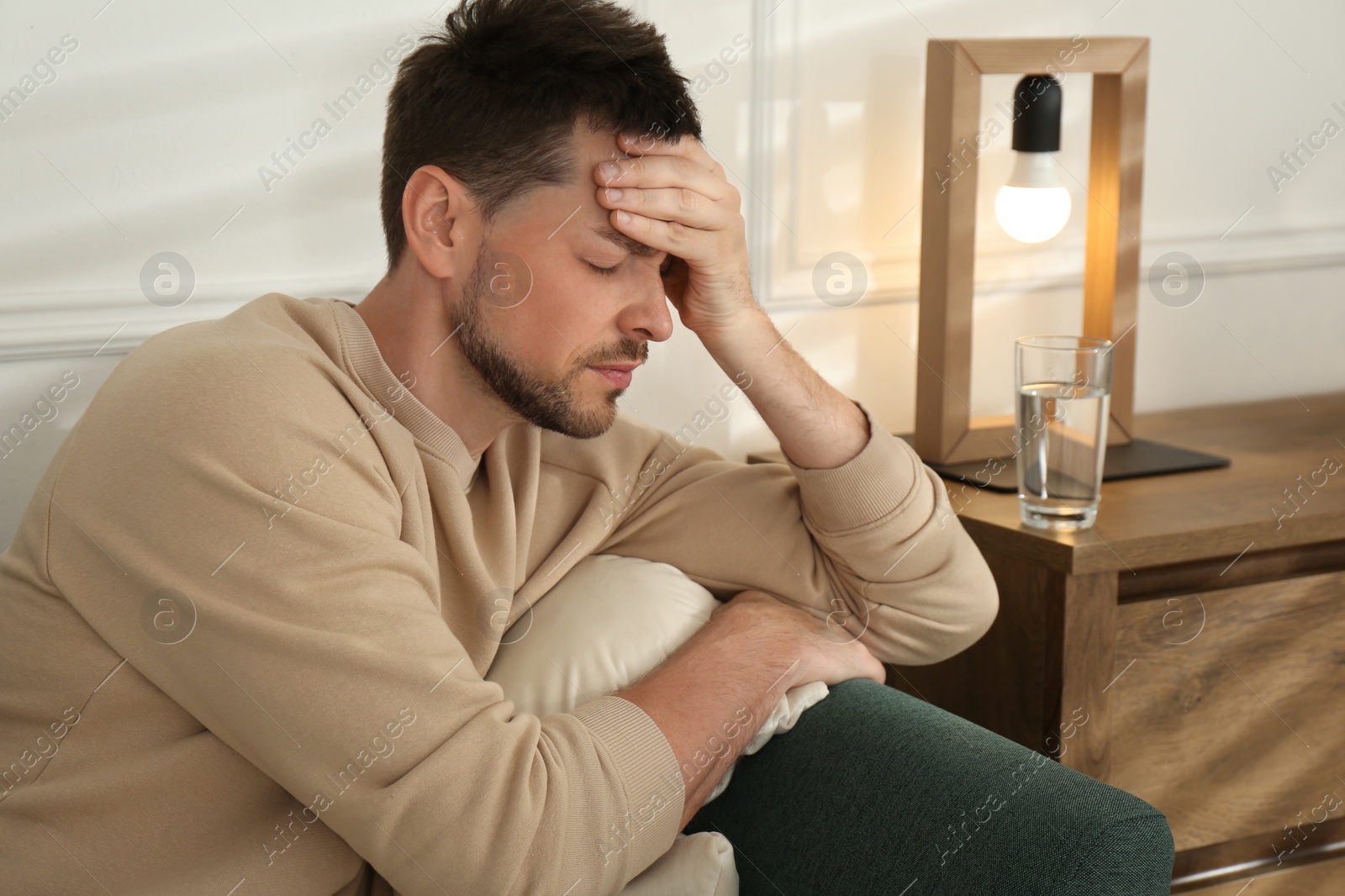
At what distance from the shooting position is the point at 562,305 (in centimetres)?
115

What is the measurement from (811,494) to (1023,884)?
48cm

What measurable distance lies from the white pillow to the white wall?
0.56 meters

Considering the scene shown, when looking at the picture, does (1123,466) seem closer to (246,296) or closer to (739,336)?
(739,336)

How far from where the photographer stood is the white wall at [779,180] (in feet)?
4.68

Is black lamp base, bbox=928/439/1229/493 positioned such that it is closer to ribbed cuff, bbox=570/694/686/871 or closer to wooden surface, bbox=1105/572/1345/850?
wooden surface, bbox=1105/572/1345/850

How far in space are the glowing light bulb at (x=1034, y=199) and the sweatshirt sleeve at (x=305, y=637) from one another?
3.52 ft

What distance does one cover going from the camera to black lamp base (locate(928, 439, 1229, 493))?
167 centimetres

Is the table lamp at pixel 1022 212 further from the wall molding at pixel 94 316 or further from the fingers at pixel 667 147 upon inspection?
the wall molding at pixel 94 316

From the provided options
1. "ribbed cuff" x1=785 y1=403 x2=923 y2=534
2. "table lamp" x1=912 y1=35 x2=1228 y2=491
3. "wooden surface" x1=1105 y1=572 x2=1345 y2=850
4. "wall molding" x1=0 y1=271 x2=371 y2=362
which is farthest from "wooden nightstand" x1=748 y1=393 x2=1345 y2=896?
"wall molding" x1=0 y1=271 x2=371 y2=362

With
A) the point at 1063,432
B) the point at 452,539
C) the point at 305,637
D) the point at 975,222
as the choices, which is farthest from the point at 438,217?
the point at 975,222

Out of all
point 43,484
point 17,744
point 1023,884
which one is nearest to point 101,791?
point 17,744

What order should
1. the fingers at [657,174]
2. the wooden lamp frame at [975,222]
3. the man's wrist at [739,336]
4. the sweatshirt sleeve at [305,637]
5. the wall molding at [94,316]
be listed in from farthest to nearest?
the wooden lamp frame at [975,222], the wall molding at [94,316], the man's wrist at [739,336], the fingers at [657,174], the sweatshirt sleeve at [305,637]

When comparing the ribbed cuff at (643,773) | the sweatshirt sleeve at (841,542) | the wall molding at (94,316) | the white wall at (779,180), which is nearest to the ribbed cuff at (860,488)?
the sweatshirt sleeve at (841,542)

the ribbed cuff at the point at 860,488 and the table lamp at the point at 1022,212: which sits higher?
the table lamp at the point at 1022,212
